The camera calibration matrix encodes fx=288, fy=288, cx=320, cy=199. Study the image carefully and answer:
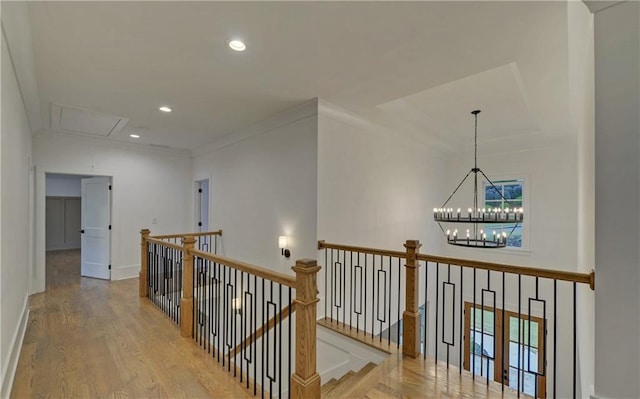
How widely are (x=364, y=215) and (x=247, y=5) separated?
331 cm

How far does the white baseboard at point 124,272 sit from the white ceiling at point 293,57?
9.81 feet

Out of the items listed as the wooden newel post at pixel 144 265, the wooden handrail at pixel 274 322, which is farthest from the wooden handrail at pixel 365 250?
the wooden newel post at pixel 144 265

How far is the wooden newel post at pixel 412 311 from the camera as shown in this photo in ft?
9.57

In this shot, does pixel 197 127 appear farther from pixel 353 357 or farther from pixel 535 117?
pixel 535 117

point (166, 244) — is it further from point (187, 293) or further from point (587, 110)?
point (587, 110)

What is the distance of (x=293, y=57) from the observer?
2.71 metres

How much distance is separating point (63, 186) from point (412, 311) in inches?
477

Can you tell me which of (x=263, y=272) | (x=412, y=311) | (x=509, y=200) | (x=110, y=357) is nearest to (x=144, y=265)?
(x=110, y=357)

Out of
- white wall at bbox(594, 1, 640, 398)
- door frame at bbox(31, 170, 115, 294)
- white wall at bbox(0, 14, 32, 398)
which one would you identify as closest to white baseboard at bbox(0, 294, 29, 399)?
white wall at bbox(0, 14, 32, 398)

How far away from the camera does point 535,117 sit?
456 centimetres

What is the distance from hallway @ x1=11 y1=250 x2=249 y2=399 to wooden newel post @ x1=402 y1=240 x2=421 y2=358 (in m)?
1.63

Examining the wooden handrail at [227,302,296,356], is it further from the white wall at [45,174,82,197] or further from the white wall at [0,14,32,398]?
the white wall at [45,174,82,197]

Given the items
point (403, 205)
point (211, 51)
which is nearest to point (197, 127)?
point (211, 51)

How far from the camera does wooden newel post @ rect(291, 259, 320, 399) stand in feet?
6.23
